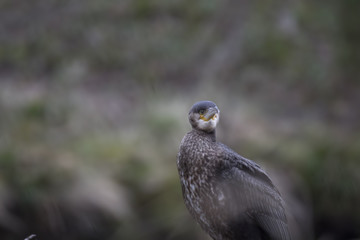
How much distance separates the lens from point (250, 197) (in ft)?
7.57

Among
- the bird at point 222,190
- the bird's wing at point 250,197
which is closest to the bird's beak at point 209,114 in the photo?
the bird at point 222,190

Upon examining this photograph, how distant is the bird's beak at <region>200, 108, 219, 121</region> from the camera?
2.27 meters

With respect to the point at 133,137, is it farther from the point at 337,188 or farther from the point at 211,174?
the point at 211,174

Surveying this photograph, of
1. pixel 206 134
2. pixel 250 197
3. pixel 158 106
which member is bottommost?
pixel 250 197

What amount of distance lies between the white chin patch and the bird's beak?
2cm

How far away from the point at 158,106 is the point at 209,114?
4470 mm

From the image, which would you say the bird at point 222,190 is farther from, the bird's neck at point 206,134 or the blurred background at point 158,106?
the blurred background at point 158,106

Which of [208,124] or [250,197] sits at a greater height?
[208,124]

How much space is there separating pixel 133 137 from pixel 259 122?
5.95 feet

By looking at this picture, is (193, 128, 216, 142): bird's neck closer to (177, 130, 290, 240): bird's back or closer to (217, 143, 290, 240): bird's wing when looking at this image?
(177, 130, 290, 240): bird's back

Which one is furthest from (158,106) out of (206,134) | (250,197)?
(250,197)

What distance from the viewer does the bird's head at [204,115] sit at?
2.27 meters

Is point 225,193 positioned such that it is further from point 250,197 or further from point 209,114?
point 209,114

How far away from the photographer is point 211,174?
2256 millimetres
